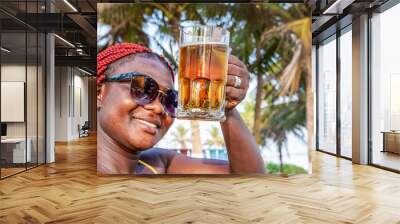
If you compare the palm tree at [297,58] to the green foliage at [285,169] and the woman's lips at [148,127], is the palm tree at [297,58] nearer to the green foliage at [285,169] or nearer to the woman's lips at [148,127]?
the green foliage at [285,169]

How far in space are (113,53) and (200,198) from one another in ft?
7.83

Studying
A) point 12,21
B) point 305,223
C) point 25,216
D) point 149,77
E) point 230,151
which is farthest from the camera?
point 12,21

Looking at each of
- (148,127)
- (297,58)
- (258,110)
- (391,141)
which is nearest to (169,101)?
(148,127)

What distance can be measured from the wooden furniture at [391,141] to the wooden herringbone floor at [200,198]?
0.66 meters

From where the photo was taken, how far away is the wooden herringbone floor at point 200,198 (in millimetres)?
3566

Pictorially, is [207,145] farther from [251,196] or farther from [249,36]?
[249,36]

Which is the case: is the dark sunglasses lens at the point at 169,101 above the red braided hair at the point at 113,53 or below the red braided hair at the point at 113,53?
below

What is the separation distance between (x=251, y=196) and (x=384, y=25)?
4.73 metres

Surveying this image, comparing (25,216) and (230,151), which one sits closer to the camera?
(25,216)

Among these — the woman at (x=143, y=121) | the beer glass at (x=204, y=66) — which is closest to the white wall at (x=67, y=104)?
the woman at (x=143, y=121)

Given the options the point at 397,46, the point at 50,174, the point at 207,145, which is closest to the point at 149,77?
the point at 207,145

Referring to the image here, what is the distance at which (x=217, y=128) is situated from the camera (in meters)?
5.48

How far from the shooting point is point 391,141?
6.93 metres

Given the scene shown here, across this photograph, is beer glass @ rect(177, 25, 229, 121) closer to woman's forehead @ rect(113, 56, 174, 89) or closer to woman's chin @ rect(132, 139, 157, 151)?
woman's forehead @ rect(113, 56, 174, 89)
